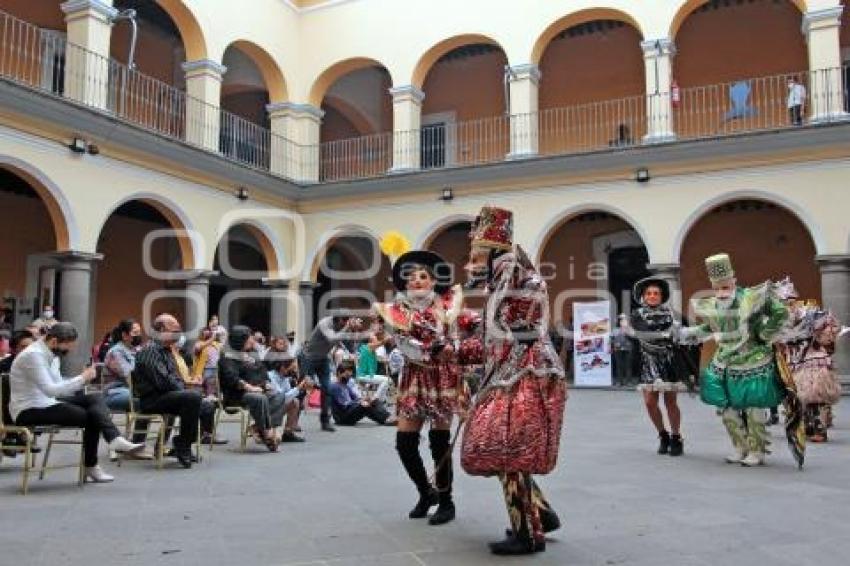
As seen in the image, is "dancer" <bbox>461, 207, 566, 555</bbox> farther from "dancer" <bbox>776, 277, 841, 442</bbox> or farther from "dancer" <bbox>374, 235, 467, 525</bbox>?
"dancer" <bbox>776, 277, 841, 442</bbox>

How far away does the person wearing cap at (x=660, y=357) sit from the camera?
271 inches

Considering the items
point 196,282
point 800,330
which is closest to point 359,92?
point 196,282

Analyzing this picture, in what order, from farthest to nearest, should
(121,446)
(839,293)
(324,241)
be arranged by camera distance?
(324,241), (839,293), (121,446)

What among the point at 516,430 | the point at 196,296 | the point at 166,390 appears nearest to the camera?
the point at 516,430

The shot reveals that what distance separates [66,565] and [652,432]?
21.2 ft

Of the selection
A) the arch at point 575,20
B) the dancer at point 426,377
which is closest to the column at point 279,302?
the arch at point 575,20

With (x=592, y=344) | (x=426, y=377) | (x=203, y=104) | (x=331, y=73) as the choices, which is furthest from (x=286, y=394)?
(x=331, y=73)

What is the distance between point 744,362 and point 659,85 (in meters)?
9.94

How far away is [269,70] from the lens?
17.5 metres

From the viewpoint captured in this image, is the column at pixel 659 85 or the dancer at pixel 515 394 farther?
the column at pixel 659 85

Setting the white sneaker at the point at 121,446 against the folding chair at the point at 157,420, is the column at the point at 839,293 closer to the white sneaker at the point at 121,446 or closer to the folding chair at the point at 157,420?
the folding chair at the point at 157,420

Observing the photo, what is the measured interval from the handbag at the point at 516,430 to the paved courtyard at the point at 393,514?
0.45 meters

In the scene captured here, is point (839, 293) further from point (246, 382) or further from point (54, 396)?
point (54, 396)

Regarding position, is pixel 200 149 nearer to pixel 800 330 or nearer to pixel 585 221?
pixel 585 221
